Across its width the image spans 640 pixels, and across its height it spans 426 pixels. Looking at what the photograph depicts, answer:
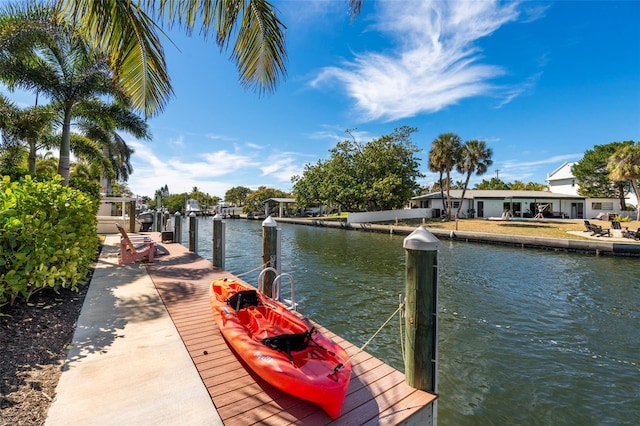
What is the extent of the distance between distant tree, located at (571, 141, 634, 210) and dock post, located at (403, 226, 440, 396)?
153 ft

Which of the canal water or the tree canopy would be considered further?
the tree canopy

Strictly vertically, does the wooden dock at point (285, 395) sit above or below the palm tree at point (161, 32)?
below

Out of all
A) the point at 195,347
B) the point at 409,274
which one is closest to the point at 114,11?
the point at 195,347

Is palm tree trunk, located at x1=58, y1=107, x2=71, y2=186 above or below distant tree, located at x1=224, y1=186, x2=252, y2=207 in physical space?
below

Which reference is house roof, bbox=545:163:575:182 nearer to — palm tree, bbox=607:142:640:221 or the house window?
the house window

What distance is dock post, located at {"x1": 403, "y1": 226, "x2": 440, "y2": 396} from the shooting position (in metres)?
2.91

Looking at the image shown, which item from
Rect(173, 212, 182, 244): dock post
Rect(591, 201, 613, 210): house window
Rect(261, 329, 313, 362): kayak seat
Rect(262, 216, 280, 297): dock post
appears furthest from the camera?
Rect(591, 201, 613, 210): house window

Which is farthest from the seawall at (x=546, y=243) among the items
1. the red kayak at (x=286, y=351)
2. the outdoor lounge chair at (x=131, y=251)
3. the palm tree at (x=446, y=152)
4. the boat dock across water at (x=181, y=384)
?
the red kayak at (x=286, y=351)

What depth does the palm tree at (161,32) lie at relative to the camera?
330cm

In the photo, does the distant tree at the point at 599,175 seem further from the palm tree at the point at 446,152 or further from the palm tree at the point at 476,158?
the palm tree at the point at 446,152

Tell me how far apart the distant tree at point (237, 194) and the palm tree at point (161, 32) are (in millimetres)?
80864

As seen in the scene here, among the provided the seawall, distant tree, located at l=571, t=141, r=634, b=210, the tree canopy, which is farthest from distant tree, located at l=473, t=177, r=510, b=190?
the seawall

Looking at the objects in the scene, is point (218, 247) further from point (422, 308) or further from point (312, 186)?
point (312, 186)

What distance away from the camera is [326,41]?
8.44m
